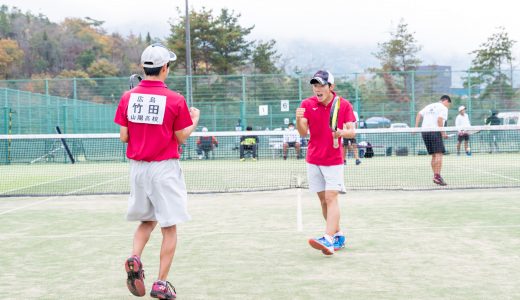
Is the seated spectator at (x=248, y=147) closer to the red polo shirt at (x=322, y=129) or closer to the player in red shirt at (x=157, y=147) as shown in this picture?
the red polo shirt at (x=322, y=129)

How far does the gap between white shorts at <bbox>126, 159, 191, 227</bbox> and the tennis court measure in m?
0.64

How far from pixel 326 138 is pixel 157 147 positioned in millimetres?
2310

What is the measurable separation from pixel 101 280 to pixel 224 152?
62.1 ft

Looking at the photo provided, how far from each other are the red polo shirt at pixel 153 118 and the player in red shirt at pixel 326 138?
1.87m

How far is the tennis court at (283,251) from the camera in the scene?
532cm

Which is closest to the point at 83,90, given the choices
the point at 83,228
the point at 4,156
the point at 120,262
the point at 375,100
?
the point at 4,156

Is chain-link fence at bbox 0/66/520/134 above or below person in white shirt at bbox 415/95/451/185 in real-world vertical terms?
above

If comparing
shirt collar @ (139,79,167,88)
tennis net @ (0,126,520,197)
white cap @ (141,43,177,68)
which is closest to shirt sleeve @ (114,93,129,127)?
shirt collar @ (139,79,167,88)

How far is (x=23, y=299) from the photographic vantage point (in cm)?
515

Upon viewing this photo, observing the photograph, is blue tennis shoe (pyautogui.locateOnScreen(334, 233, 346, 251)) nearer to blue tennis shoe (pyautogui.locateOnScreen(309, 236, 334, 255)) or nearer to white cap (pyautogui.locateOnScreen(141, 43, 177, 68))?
blue tennis shoe (pyautogui.locateOnScreen(309, 236, 334, 255))

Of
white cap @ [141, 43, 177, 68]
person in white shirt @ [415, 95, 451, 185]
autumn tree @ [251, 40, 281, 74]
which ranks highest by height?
autumn tree @ [251, 40, 281, 74]

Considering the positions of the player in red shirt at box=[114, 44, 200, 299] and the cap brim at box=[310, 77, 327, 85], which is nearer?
the player in red shirt at box=[114, 44, 200, 299]

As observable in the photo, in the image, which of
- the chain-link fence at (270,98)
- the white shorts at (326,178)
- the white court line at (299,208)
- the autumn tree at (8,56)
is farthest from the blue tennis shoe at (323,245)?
the autumn tree at (8,56)

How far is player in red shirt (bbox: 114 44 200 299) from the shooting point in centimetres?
492
